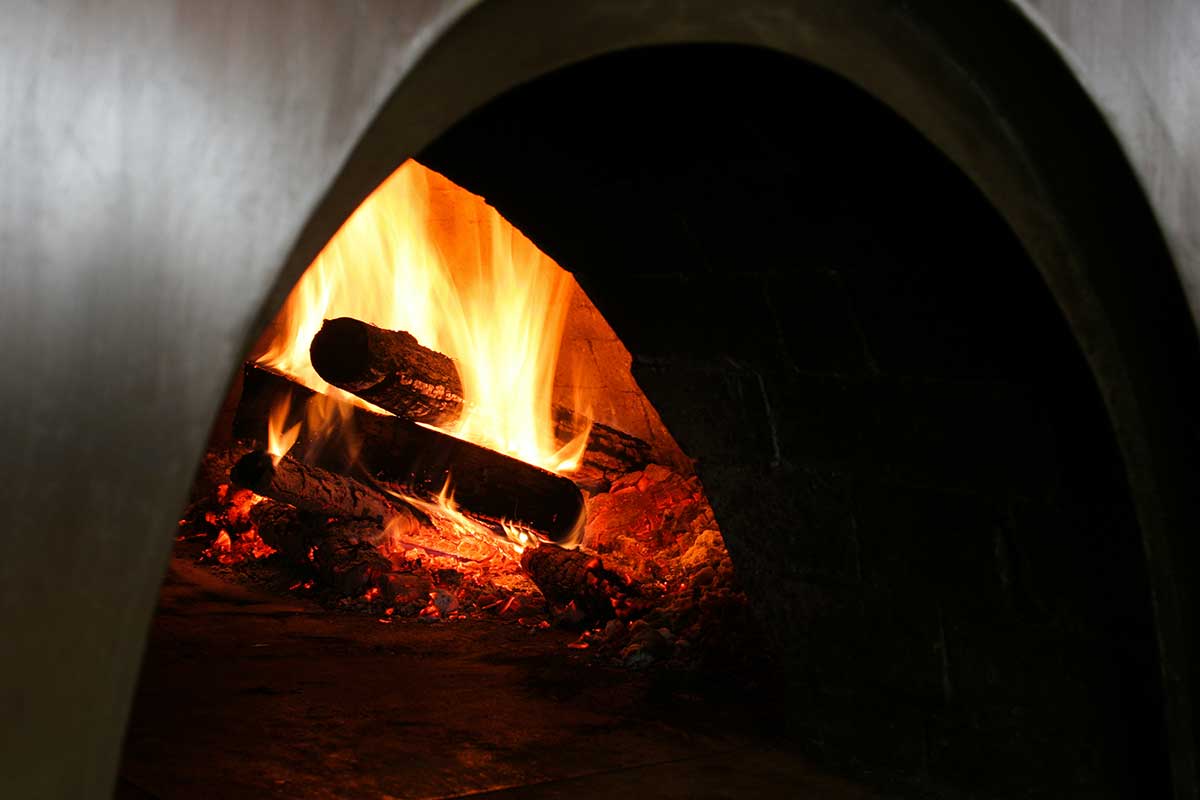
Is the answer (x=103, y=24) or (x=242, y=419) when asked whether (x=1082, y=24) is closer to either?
(x=103, y=24)

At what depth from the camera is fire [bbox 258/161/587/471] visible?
5430 millimetres

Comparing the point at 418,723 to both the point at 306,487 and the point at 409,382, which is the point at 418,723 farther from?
the point at 306,487

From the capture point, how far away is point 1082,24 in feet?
5.97


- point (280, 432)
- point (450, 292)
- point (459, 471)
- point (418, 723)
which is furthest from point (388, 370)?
point (418, 723)

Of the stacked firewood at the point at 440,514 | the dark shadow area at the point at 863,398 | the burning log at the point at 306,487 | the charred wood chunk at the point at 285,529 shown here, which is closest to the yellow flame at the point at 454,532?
the stacked firewood at the point at 440,514

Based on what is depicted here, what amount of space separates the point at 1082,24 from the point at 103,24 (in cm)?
150

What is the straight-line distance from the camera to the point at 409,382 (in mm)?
4676

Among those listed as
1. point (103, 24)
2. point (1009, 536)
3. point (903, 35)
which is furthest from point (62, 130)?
point (1009, 536)

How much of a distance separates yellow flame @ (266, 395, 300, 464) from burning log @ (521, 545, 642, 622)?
4.08 ft

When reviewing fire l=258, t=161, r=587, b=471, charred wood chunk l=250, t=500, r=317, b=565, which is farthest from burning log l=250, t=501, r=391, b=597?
fire l=258, t=161, r=587, b=471

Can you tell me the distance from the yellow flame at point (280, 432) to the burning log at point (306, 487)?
0.04 metres

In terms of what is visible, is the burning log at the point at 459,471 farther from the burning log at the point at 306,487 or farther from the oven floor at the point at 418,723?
the oven floor at the point at 418,723

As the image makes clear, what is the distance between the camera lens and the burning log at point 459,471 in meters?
4.82

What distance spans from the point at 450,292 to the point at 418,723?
2990 mm
